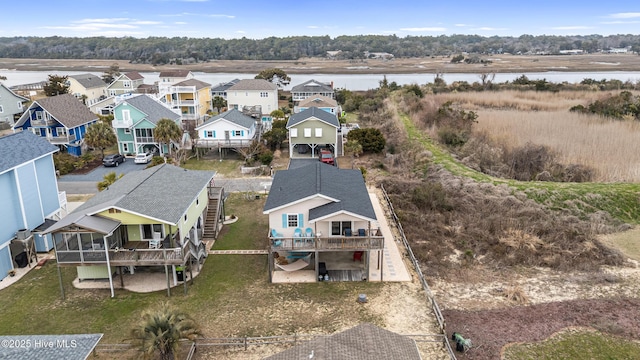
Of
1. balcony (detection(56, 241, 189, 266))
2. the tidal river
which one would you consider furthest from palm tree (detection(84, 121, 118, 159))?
the tidal river

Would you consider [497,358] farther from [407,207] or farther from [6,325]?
[6,325]

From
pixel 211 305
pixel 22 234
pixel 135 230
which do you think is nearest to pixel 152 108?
pixel 22 234

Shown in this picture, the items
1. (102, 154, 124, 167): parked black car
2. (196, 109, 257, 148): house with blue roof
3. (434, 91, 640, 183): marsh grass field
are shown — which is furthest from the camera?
(196, 109, 257, 148): house with blue roof

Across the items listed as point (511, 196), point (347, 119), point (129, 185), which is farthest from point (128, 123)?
point (511, 196)

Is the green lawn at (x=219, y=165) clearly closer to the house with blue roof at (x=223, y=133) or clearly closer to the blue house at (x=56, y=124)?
the house with blue roof at (x=223, y=133)

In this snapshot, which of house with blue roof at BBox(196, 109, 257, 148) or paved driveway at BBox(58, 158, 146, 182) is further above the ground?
house with blue roof at BBox(196, 109, 257, 148)

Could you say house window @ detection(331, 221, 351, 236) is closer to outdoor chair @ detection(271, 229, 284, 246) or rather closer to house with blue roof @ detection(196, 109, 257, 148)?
outdoor chair @ detection(271, 229, 284, 246)

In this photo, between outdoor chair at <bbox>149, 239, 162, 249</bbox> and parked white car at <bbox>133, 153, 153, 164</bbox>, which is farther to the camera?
parked white car at <bbox>133, 153, 153, 164</bbox>
